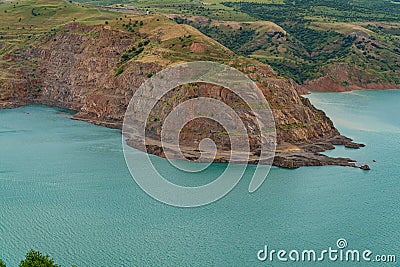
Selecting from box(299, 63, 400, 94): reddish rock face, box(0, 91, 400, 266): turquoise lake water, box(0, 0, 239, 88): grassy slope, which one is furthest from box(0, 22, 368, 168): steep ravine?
box(299, 63, 400, 94): reddish rock face

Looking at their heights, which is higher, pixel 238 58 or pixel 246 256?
pixel 238 58

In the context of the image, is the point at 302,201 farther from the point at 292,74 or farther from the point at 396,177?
the point at 292,74

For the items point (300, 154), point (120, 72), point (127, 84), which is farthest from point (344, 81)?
point (300, 154)

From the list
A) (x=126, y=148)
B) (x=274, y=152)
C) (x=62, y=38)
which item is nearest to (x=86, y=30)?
(x=62, y=38)

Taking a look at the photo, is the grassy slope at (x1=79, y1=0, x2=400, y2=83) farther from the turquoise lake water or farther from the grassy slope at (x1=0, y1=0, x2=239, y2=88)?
the turquoise lake water

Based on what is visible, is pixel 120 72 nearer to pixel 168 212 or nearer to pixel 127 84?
pixel 127 84

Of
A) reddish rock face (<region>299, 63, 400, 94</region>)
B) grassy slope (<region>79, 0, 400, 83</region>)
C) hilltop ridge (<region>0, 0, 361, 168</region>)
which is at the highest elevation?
hilltop ridge (<region>0, 0, 361, 168</region>)
